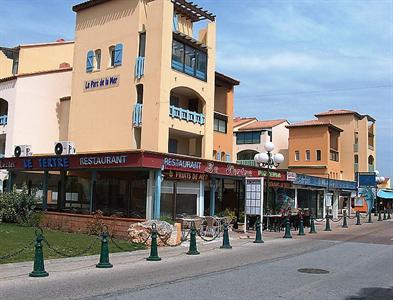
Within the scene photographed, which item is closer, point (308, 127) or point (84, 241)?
point (84, 241)

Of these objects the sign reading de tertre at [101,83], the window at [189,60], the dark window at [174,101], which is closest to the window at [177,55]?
the window at [189,60]

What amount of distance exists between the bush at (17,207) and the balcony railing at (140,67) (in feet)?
30.3

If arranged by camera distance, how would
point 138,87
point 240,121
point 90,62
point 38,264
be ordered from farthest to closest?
point 240,121 → point 90,62 → point 138,87 → point 38,264

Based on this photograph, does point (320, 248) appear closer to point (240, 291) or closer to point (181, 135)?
point (240, 291)

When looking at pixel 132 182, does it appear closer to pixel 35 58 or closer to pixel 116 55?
pixel 116 55

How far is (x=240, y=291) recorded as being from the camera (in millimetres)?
9688

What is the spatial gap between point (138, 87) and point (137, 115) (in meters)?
1.79

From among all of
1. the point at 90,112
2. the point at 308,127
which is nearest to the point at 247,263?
the point at 90,112

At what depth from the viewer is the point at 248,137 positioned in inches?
2375

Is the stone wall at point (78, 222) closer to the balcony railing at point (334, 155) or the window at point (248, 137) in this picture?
the window at point (248, 137)

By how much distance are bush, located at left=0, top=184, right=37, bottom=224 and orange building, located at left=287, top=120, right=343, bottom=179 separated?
131 feet

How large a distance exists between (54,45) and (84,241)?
26242 millimetres

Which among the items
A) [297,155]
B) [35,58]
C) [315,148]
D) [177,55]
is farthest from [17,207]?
[297,155]

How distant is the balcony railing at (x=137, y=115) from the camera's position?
28922 millimetres
